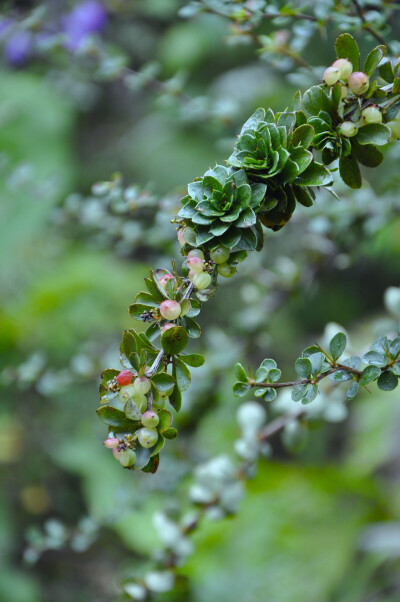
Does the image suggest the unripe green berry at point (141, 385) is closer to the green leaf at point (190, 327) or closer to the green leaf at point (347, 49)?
the green leaf at point (190, 327)

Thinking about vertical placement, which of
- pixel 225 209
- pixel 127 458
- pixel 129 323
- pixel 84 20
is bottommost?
pixel 129 323

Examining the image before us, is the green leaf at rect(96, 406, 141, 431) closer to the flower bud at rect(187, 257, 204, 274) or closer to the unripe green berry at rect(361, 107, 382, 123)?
the flower bud at rect(187, 257, 204, 274)

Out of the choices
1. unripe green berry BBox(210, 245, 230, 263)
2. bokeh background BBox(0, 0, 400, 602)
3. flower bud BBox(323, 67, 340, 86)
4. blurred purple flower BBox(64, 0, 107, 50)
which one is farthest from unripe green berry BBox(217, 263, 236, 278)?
blurred purple flower BBox(64, 0, 107, 50)

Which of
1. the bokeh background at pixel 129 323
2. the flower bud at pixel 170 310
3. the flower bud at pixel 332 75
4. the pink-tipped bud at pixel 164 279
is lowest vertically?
the bokeh background at pixel 129 323

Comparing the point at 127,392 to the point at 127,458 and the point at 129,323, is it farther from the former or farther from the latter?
the point at 129,323

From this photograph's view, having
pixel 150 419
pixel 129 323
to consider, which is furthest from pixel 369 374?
pixel 129 323

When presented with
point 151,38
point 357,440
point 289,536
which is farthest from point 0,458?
point 151,38

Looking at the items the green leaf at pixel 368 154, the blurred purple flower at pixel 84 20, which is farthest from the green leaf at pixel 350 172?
the blurred purple flower at pixel 84 20
